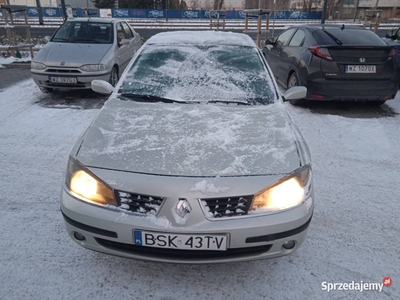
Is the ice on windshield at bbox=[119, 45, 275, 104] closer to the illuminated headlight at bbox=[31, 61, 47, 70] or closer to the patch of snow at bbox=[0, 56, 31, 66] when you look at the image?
the illuminated headlight at bbox=[31, 61, 47, 70]

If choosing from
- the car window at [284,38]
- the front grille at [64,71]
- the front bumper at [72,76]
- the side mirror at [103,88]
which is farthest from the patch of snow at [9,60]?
the side mirror at [103,88]

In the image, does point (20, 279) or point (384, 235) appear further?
point (384, 235)

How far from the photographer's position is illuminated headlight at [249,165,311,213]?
1.86 metres

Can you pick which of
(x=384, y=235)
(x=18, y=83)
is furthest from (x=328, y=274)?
(x=18, y=83)

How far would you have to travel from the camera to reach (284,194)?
75.6 inches

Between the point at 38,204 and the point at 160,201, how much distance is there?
5.89 feet

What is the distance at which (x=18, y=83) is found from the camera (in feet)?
25.7

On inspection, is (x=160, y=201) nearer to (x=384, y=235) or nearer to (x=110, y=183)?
(x=110, y=183)

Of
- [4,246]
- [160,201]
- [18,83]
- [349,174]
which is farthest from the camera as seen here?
[18,83]

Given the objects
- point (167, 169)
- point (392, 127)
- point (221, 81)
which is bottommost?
point (392, 127)

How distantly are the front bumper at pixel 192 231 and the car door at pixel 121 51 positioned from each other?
5749mm

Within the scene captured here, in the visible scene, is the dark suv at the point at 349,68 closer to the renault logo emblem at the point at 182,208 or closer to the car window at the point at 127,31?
the renault logo emblem at the point at 182,208

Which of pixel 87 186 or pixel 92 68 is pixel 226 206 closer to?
pixel 87 186

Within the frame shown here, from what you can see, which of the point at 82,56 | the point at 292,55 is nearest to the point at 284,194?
the point at 292,55
